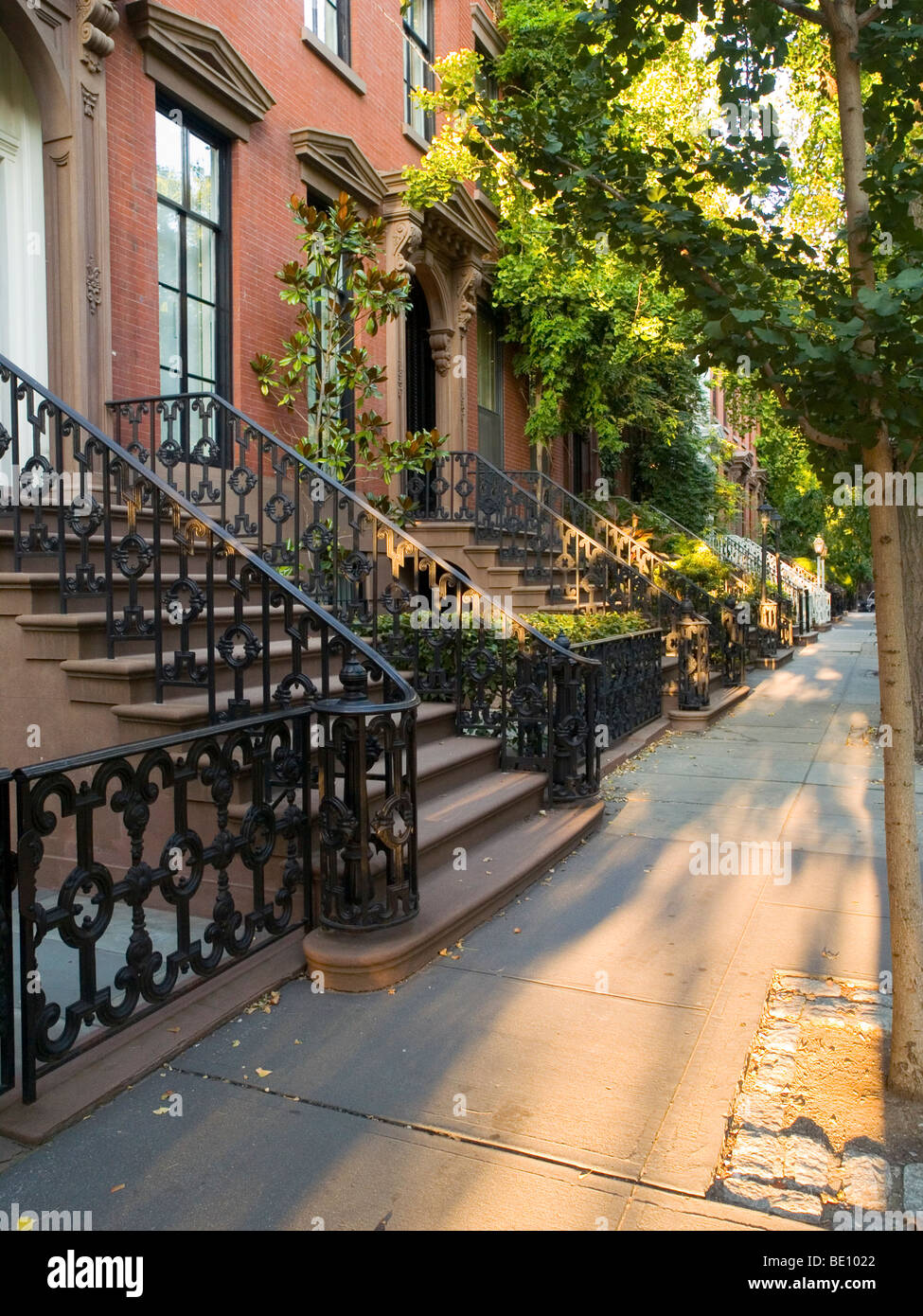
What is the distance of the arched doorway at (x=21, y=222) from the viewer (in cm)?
700

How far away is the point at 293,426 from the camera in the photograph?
986 centimetres

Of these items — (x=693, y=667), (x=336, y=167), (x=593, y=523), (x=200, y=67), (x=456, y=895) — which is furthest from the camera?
(x=593, y=523)

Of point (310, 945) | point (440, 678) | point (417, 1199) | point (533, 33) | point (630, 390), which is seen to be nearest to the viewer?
point (417, 1199)

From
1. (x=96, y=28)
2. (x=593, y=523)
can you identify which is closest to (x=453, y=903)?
(x=96, y=28)

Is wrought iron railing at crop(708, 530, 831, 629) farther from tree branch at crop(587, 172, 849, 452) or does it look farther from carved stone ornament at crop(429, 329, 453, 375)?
tree branch at crop(587, 172, 849, 452)

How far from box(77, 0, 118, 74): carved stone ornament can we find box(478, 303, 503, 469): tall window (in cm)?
803

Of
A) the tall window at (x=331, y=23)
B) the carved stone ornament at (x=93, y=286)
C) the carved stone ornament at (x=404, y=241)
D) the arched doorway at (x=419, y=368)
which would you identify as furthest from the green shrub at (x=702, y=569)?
the carved stone ornament at (x=93, y=286)

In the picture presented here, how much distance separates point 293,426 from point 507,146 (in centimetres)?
635

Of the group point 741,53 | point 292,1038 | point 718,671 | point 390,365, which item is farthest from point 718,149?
point 718,671

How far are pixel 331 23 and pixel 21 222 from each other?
231 inches

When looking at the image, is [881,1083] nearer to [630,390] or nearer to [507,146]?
[507,146]

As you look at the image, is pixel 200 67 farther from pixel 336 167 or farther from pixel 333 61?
pixel 333 61

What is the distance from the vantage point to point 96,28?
7109 mm

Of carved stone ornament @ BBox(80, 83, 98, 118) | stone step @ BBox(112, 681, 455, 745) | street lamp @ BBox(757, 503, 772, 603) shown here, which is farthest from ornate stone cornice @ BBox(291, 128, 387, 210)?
street lamp @ BBox(757, 503, 772, 603)
